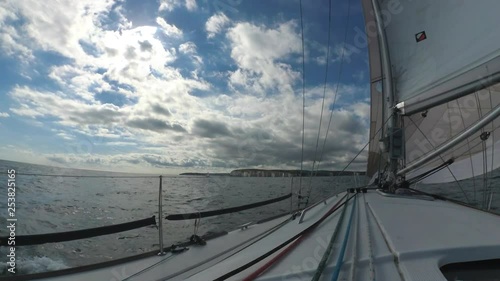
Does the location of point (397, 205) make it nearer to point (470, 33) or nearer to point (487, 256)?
point (487, 256)

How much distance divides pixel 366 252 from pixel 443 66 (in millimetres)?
4254

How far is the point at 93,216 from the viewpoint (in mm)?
→ 9227

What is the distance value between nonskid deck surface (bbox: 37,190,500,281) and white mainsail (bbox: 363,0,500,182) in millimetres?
2018

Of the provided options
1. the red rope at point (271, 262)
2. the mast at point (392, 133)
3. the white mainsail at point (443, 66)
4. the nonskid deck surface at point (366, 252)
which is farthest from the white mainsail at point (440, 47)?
the red rope at point (271, 262)

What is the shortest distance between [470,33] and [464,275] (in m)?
4.08

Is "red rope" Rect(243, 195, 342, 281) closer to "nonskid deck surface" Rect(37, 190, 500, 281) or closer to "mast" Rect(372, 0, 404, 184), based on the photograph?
"nonskid deck surface" Rect(37, 190, 500, 281)

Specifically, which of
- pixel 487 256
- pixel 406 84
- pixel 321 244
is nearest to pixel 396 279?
pixel 321 244

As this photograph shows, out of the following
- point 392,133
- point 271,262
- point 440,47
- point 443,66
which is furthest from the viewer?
point 392,133

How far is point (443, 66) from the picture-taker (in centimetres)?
460

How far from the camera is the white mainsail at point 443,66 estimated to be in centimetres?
384

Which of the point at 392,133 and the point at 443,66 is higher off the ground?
the point at 443,66

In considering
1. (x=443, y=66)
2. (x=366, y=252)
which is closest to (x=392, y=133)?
(x=443, y=66)

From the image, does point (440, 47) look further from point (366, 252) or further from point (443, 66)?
point (366, 252)

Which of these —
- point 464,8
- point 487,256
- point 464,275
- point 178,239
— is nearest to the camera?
point 464,275
